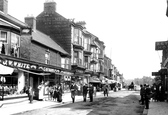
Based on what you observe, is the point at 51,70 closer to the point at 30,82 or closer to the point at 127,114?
the point at 30,82

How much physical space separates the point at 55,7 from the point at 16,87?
20.5 metres

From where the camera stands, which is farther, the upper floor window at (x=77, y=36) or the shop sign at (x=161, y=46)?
the upper floor window at (x=77, y=36)

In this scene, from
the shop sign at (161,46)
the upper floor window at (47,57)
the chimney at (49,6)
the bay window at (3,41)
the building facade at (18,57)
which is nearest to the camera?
the building facade at (18,57)

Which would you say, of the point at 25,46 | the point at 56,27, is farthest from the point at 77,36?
the point at 25,46

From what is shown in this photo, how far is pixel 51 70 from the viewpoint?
26047 mm

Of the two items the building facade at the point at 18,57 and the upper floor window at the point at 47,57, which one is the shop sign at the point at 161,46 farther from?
the upper floor window at the point at 47,57

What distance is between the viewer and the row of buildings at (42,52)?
62.3 feet

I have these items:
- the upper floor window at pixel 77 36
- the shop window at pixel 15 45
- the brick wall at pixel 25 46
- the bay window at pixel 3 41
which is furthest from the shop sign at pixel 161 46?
the upper floor window at pixel 77 36

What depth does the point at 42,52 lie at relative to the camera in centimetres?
2652

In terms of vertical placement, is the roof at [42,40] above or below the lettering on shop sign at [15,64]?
above

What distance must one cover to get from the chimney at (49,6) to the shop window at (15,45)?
54.7 ft

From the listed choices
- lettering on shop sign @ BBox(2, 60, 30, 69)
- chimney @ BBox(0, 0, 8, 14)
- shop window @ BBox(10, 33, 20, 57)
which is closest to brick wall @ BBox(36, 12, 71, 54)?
chimney @ BBox(0, 0, 8, 14)

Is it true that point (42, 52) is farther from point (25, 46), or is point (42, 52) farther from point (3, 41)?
point (3, 41)

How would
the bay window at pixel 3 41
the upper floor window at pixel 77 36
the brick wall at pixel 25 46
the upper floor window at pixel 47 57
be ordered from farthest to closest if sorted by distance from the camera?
the upper floor window at pixel 77 36, the upper floor window at pixel 47 57, the brick wall at pixel 25 46, the bay window at pixel 3 41
